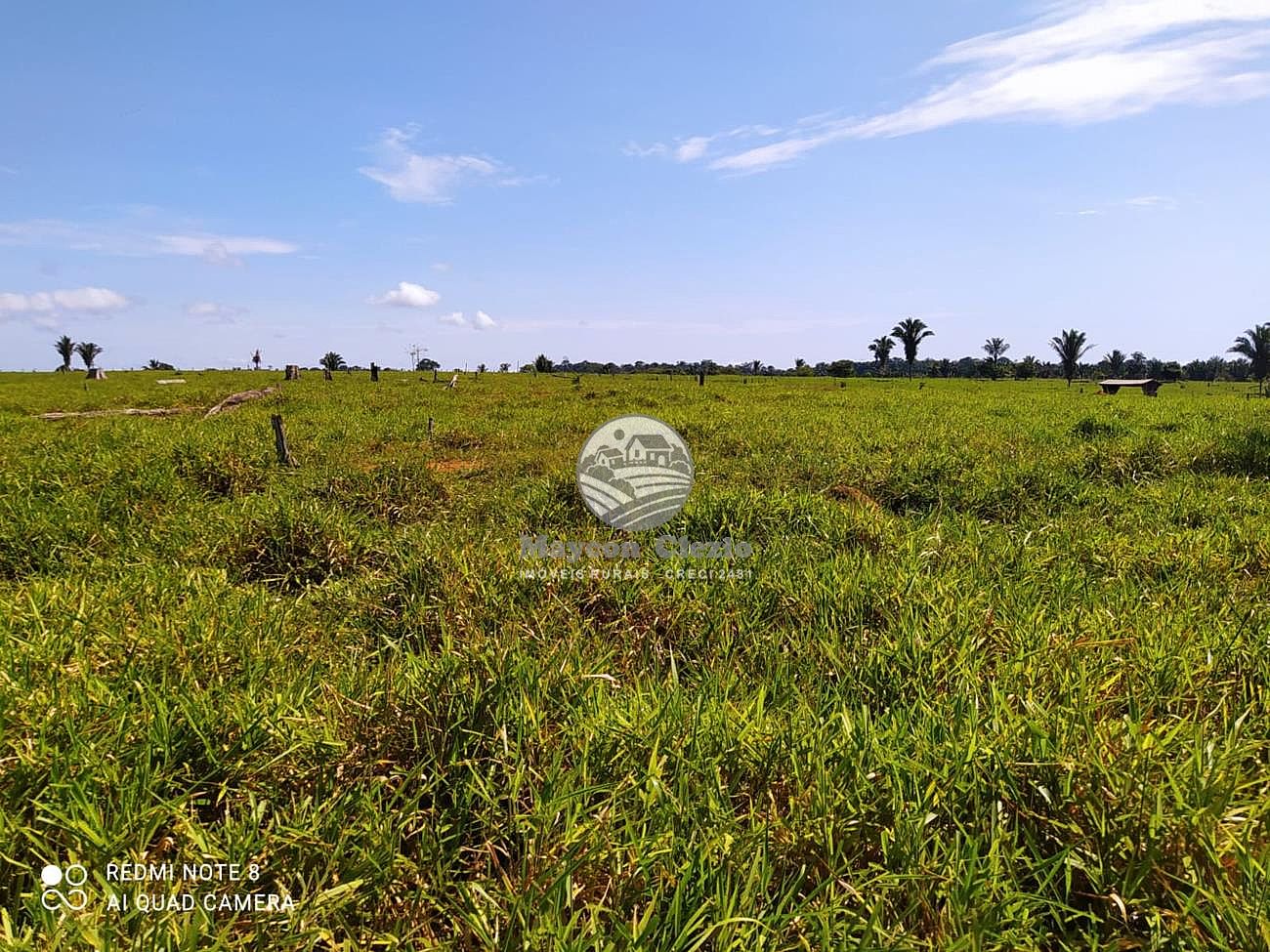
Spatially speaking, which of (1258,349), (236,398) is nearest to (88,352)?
(236,398)

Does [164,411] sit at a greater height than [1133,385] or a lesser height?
lesser

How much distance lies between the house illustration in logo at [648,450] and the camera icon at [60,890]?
3.55 metres

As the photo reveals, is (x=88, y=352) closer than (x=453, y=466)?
No

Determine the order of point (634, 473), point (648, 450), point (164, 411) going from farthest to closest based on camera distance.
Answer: point (164, 411) < point (634, 473) < point (648, 450)

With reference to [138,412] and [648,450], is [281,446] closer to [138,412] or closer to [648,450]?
[648,450]

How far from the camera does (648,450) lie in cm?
458

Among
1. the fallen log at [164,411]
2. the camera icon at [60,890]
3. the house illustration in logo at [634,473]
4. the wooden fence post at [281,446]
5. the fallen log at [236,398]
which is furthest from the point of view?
the fallen log at [236,398]

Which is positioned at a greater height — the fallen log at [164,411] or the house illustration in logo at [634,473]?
the fallen log at [164,411]

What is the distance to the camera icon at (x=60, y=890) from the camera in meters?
1.45

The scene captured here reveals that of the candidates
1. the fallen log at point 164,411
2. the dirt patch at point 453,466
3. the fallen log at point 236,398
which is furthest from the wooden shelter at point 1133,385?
the fallen log at point 164,411

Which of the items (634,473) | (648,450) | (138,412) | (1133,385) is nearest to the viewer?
(648,450)

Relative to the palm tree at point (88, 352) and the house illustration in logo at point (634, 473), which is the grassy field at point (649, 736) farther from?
the palm tree at point (88, 352)

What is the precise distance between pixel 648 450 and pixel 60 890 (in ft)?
12.0

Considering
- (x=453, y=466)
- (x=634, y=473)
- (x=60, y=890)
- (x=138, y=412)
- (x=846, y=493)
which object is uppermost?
(x=138, y=412)
